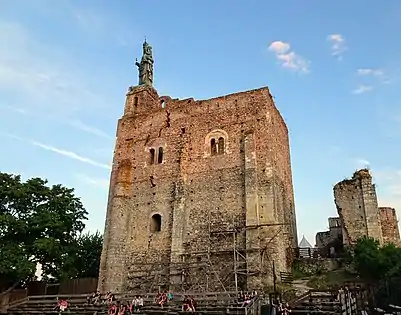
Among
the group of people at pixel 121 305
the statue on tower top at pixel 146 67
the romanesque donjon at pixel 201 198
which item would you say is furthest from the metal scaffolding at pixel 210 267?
the statue on tower top at pixel 146 67

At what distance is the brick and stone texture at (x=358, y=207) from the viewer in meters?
23.6

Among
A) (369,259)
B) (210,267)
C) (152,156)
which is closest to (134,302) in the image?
(210,267)

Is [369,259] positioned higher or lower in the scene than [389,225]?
lower

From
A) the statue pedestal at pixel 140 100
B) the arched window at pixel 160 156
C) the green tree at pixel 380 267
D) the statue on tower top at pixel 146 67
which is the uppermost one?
the statue on tower top at pixel 146 67

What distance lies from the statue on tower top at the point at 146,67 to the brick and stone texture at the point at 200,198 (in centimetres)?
489

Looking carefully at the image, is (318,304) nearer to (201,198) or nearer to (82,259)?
(201,198)

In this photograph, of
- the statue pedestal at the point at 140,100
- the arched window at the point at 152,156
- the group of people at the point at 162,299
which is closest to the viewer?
the group of people at the point at 162,299

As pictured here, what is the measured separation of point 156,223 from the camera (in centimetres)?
2617

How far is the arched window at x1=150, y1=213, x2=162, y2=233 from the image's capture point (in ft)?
84.7

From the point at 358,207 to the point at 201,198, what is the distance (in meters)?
9.48

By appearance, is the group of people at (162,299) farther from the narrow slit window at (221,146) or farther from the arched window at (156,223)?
the narrow slit window at (221,146)

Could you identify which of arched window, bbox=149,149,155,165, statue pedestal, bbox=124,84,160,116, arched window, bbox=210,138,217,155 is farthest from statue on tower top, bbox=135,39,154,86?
arched window, bbox=210,138,217,155

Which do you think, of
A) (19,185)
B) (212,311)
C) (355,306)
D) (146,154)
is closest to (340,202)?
(355,306)

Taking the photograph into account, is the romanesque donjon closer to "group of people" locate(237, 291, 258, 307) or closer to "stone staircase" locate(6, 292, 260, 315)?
"stone staircase" locate(6, 292, 260, 315)
